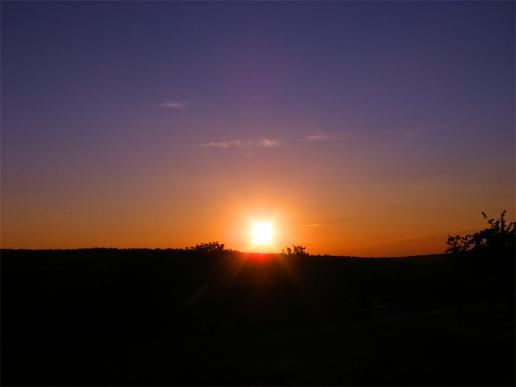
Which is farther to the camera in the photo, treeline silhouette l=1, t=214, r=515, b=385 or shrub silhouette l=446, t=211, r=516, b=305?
shrub silhouette l=446, t=211, r=516, b=305

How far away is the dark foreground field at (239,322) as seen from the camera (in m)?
14.4

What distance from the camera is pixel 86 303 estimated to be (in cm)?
2223

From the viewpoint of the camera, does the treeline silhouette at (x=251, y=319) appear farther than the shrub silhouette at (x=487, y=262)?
No

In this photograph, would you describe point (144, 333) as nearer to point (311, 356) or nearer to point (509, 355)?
point (311, 356)

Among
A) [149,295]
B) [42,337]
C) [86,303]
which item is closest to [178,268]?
[149,295]

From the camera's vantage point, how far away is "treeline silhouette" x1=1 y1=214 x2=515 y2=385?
14477 millimetres

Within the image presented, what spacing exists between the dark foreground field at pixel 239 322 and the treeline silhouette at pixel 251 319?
2.8 inches

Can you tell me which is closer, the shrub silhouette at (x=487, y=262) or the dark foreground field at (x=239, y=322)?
the dark foreground field at (x=239, y=322)

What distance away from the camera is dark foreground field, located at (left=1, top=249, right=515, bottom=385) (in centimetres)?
1441

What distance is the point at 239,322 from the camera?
78.8 feet

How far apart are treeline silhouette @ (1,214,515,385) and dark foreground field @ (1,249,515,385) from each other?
0.07m

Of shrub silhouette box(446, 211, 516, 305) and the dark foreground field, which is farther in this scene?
shrub silhouette box(446, 211, 516, 305)

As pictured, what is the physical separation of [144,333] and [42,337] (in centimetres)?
418

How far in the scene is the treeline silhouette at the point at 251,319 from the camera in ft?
47.5
